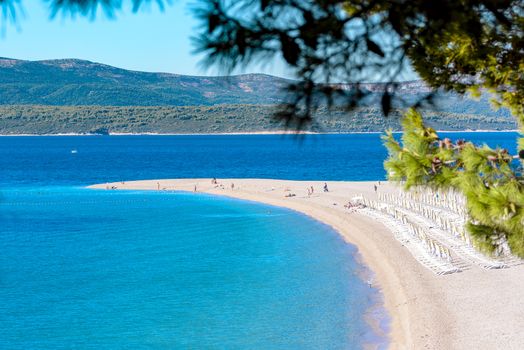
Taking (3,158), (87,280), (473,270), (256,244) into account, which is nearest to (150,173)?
(3,158)

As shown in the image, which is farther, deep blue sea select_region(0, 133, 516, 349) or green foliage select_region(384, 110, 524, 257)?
deep blue sea select_region(0, 133, 516, 349)

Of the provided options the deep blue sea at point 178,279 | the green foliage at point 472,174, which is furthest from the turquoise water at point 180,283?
the green foliage at point 472,174

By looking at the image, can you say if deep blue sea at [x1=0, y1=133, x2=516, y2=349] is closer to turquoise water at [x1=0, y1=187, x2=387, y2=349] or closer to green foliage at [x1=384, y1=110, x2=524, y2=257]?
turquoise water at [x1=0, y1=187, x2=387, y2=349]

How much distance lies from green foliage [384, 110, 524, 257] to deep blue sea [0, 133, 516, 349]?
1110mm

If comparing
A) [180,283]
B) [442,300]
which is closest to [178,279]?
[180,283]

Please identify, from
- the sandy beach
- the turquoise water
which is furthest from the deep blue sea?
the sandy beach

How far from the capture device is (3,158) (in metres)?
130

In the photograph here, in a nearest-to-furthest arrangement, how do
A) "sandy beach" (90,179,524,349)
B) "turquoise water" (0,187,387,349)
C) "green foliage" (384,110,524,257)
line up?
"green foliage" (384,110,524,257)
"sandy beach" (90,179,524,349)
"turquoise water" (0,187,387,349)

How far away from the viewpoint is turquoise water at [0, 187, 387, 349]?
21.5 meters

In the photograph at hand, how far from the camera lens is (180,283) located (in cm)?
2856

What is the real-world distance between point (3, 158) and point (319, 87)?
441 ft

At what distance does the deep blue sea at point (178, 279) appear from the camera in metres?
21.5

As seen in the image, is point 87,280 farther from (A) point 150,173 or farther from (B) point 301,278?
(A) point 150,173

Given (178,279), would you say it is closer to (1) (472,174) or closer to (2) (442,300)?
(2) (442,300)
